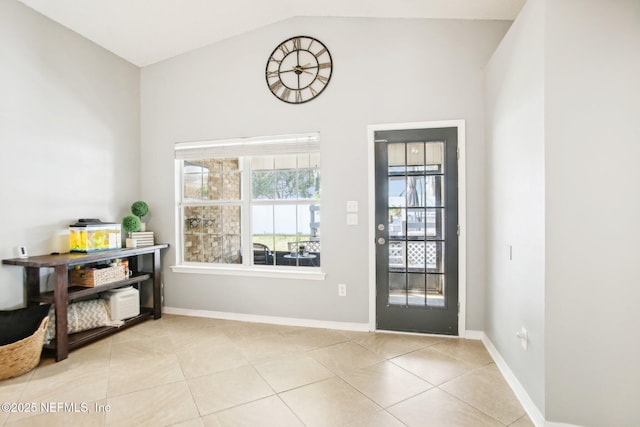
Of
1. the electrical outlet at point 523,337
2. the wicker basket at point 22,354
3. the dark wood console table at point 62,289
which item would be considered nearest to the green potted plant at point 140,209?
the dark wood console table at point 62,289

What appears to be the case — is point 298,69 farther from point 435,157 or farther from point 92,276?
point 92,276

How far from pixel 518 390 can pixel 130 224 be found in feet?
12.3

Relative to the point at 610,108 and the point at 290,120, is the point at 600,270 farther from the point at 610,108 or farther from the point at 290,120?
the point at 290,120

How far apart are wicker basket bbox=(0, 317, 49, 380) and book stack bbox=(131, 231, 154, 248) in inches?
47.8

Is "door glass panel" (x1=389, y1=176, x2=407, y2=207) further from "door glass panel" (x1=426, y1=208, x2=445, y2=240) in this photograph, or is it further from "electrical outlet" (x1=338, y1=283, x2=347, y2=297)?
"electrical outlet" (x1=338, y1=283, x2=347, y2=297)

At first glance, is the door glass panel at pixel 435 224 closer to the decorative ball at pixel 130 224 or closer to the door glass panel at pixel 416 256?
the door glass panel at pixel 416 256

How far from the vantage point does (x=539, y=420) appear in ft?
5.75

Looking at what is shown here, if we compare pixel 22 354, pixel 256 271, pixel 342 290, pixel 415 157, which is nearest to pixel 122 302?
pixel 22 354

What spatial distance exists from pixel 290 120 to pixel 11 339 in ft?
9.83

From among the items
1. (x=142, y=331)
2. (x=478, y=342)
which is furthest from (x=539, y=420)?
(x=142, y=331)

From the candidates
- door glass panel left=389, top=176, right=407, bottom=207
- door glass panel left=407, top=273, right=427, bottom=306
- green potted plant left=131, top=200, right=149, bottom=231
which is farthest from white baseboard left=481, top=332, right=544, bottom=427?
green potted plant left=131, top=200, right=149, bottom=231

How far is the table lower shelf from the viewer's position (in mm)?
2600

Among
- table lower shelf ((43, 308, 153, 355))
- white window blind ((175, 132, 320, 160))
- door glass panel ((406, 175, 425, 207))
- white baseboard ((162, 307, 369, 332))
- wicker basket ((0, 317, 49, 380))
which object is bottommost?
white baseboard ((162, 307, 369, 332))

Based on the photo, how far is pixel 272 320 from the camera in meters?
3.42
